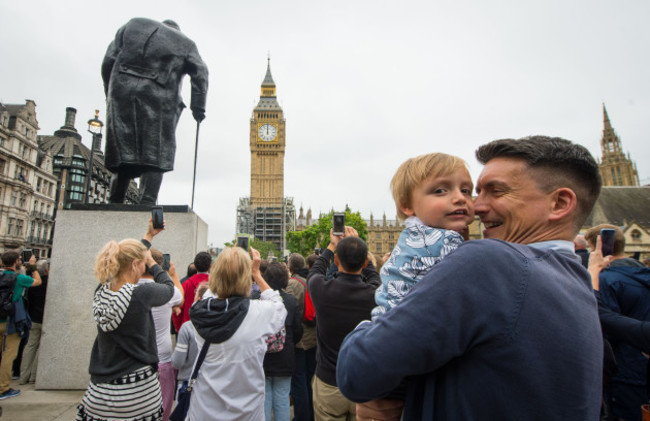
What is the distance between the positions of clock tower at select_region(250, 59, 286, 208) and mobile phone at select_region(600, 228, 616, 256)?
233ft

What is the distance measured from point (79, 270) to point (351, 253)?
3.72 m

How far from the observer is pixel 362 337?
0.99m

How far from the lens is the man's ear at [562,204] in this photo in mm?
1141

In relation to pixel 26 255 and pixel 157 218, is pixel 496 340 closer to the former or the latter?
pixel 157 218

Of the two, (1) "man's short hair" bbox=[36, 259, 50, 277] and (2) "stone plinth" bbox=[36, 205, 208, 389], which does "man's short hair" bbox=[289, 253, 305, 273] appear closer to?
(2) "stone plinth" bbox=[36, 205, 208, 389]

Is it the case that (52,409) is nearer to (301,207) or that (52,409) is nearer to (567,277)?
→ (567,277)

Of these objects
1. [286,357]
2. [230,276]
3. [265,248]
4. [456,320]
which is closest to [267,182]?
[265,248]

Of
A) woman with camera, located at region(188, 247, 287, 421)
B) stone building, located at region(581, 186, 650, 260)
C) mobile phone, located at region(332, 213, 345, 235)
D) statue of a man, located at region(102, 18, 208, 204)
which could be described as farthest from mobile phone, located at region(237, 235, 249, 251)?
stone building, located at region(581, 186, 650, 260)

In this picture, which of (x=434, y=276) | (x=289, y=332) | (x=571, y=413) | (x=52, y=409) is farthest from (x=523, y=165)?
(x=52, y=409)

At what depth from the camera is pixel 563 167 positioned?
118 cm

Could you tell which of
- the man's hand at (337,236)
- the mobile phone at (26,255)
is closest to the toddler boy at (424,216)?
the man's hand at (337,236)

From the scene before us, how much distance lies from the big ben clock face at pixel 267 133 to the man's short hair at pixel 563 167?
78.4 metres

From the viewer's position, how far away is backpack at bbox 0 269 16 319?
4816 mm

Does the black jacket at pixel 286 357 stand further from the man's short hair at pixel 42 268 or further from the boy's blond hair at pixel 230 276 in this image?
the man's short hair at pixel 42 268
